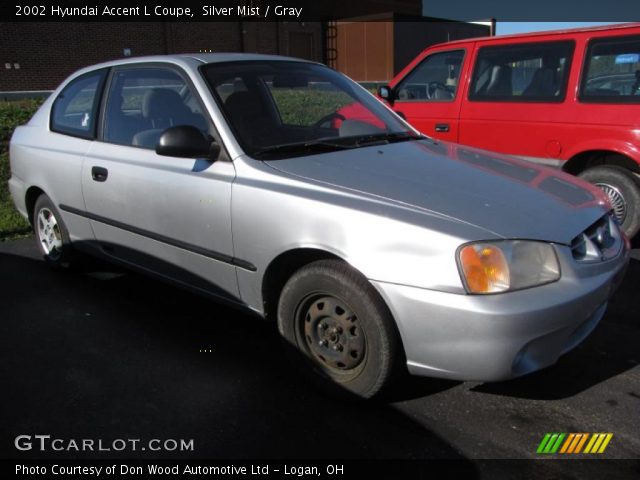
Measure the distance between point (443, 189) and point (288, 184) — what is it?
2.47ft

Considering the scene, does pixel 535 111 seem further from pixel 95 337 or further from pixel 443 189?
pixel 95 337

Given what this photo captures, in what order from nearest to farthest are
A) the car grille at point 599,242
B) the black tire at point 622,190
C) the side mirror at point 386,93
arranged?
1. the car grille at point 599,242
2. the black tire at point 622,190
3. the side mirror at point 386,93

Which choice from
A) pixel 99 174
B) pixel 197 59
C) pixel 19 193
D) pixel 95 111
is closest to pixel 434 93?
pixel 197 59

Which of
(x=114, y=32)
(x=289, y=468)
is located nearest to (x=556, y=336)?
(x=289, y=468)

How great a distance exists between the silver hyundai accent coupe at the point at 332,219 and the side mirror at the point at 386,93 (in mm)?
2166

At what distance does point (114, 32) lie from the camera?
25.8 metres

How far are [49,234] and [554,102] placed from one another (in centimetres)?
453

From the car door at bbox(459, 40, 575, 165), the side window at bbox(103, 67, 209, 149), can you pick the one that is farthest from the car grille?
the car door at bbox(459, 40, 575, 165)

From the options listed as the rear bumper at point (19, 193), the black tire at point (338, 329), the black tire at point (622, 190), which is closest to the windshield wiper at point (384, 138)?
the black tire at point (338, 329)

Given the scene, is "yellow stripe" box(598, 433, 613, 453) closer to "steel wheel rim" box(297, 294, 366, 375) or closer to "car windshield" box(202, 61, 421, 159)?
"steel wheel rim" box(297, 294, 366, 375)

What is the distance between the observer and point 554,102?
5383 mm

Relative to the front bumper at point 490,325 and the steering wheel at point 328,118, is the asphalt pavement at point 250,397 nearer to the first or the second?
the front bumper at point 490,325

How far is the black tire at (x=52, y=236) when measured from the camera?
4.63 meters

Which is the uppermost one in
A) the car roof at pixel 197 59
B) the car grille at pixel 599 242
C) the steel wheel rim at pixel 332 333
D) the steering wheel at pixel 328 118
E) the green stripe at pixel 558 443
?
the car roof at pixel 197 59
